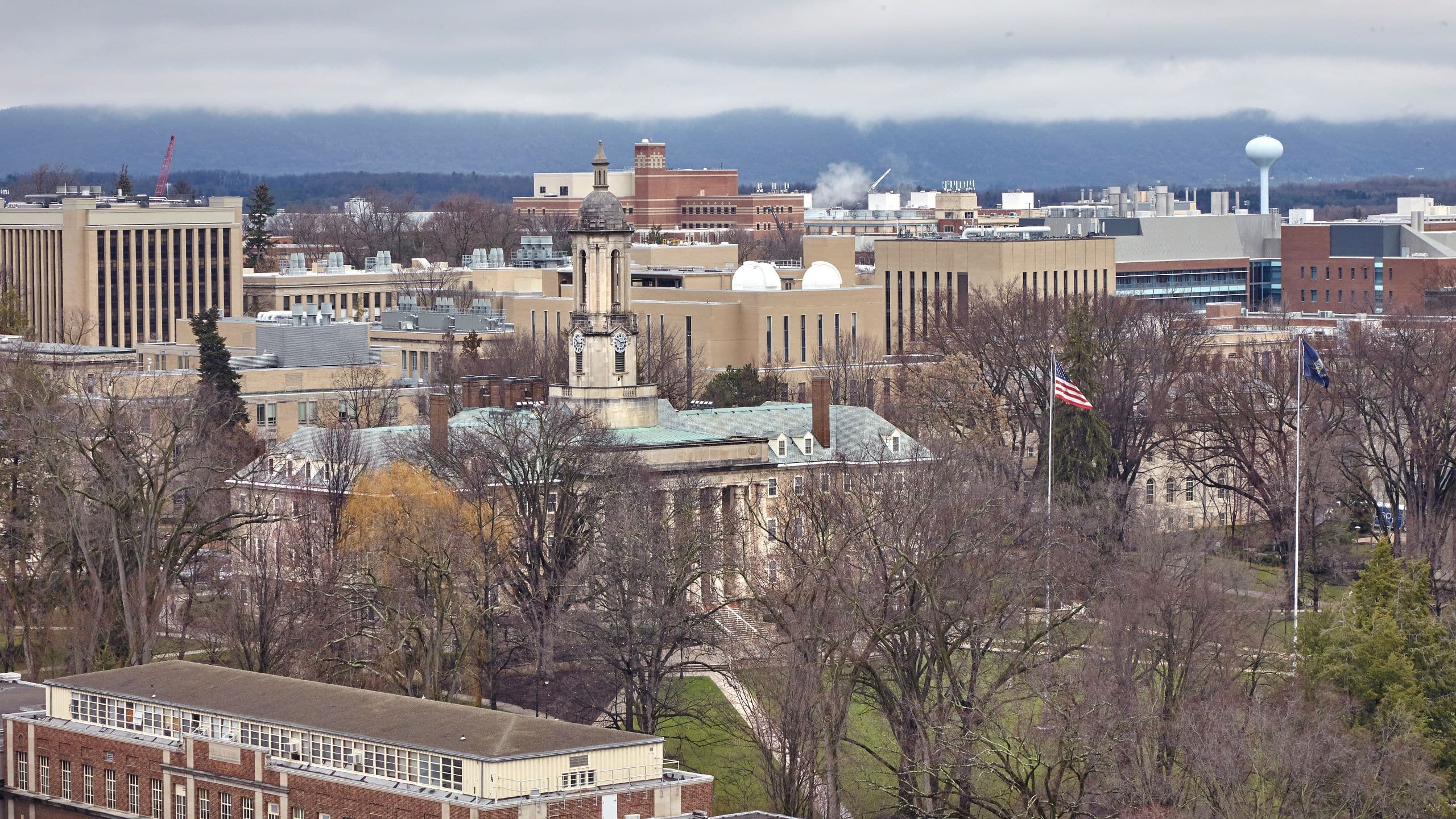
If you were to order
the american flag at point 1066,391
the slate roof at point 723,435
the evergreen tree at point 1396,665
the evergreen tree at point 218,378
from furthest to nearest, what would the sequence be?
the evergreen tree at point 218,378
the slate roof at point 723,435
the american flag at point 1066,391
the evergreen tree at point 1396,665

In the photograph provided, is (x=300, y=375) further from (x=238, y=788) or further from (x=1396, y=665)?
(x=1396, y=665)

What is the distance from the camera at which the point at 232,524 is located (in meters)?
100

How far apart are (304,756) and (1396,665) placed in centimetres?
2534

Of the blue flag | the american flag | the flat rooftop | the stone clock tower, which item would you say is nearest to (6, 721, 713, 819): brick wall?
the flat rooftop

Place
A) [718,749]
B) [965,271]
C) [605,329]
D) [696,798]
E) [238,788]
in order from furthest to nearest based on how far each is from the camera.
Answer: [965,271], [605,329], [718,749], [238,788], [696,798]

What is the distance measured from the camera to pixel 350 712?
68.3 m

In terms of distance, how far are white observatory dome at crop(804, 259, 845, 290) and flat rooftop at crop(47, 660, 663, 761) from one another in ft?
294

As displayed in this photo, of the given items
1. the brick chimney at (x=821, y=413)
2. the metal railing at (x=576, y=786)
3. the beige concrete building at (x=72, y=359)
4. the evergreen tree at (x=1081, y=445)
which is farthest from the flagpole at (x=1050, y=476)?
the beige concrete building at (x=72, y=359)

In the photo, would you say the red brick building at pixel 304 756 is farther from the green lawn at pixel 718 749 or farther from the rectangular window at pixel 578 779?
the green lawn at pixel 718 749

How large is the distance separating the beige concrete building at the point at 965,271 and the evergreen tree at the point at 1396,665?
94686mm

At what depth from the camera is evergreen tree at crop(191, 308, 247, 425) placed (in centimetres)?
11919

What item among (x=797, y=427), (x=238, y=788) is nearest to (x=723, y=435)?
(x=797, y=427)

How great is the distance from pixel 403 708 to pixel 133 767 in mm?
7699

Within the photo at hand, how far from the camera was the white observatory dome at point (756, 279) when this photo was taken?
162125 millimetres
